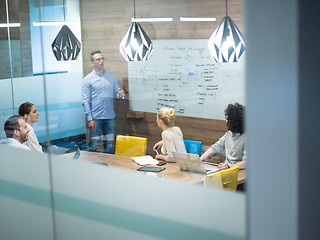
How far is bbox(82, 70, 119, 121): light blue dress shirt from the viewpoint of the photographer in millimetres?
3605

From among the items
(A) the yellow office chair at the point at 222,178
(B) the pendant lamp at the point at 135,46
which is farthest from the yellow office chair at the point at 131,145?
(A) the yellow office chair at the point at 222,178

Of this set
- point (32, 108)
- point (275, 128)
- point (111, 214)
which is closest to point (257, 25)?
point (275, 128)

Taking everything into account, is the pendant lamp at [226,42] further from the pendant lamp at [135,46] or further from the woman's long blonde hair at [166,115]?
the pendant lamp at [135,46]

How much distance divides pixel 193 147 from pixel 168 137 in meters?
0.21

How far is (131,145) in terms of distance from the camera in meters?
3.78

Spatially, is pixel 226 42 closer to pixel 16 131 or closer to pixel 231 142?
pixel 231 142

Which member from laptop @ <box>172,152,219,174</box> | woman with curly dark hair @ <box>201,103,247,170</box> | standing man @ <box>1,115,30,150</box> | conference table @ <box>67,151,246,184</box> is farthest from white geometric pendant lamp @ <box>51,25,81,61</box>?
woman with curly dark hair @ <box>201,103,247,170</box>

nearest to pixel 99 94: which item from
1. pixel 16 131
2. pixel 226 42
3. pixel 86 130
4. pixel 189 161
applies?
pixel 86 130

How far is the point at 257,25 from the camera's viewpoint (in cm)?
163

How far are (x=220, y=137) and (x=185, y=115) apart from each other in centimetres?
41

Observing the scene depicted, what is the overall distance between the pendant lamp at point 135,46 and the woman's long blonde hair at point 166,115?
24.9 inches

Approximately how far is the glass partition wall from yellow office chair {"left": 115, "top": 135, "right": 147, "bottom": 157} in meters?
0.05

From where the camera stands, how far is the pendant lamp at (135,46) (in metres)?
3.88

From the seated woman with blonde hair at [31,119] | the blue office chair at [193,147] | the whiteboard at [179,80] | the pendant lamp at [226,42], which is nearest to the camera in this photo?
the pendant lamp at [226,42]
